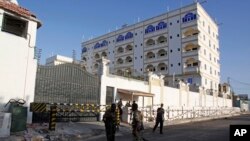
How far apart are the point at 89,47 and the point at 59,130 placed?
5980 cm

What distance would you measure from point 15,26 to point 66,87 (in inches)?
218

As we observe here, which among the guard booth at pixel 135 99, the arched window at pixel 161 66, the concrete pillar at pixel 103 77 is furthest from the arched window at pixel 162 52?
the concrete pillar at pixel 103 77

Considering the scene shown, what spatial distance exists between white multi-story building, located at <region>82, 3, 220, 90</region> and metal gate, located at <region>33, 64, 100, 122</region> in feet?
85.7

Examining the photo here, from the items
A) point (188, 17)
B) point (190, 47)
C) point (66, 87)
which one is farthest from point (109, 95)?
point (188, 17)

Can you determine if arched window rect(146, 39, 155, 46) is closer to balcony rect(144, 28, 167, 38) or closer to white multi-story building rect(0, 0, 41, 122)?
balcony rect(144, 28, 167, 38)

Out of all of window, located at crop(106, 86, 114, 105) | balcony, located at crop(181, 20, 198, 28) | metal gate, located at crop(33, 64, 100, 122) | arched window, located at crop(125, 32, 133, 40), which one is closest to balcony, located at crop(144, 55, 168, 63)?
balcony, located at crop(181, 20, 198, 28)

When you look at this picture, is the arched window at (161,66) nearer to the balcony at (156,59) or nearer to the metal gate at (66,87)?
the balcony at (156,59)

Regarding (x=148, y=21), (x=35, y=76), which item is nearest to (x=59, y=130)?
(x=35, y=76)

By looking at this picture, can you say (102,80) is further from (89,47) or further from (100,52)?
(89,47)

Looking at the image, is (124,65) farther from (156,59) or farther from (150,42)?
(156,59)

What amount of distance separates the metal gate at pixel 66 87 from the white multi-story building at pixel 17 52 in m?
0.97

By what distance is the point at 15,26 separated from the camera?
1537 centimetres

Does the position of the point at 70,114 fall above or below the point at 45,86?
below

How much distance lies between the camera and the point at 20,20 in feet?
49.9
